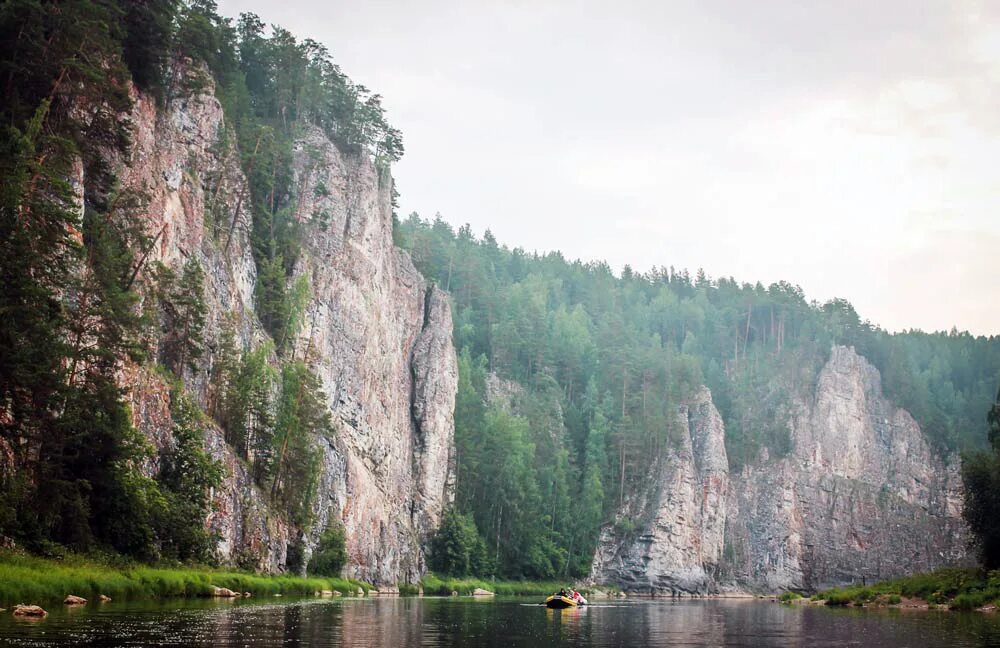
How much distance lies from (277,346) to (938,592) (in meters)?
56.7

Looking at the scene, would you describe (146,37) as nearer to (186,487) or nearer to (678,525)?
(186,487)

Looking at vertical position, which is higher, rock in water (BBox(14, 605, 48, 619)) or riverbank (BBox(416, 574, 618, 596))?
rock in water (BBox(14, 605, 48, 619))

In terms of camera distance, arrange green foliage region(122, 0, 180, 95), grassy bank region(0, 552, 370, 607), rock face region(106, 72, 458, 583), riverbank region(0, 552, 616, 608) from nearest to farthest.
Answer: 1. grassy bank region(0, 552, 370, 607)
2. riverbank region(0, 552, 616, 608)
3. green foliage region(122, 0, 180, 95)
4. rock face region(106, 72, 458, 583)

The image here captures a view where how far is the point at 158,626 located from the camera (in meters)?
26.4

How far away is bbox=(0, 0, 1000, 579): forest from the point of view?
4041 centimetres

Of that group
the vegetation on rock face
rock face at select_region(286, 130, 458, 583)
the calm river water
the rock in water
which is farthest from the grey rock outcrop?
the rock in water

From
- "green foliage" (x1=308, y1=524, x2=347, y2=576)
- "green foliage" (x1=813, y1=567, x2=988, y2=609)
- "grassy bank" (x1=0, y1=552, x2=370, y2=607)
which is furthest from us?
"green foliage" (x1=308, y1=524, x2=347, y2=576)

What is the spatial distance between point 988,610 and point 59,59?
60902 millimetres

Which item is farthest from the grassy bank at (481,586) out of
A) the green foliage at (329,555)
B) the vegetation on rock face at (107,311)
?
the vegetation on rock face at (107,311)

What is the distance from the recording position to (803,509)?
14062 centimetres

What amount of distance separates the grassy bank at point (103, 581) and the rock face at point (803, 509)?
75.7 meters

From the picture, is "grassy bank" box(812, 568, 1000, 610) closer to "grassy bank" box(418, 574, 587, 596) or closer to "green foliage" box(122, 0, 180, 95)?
"grassy bank" box(418, 574, 587, 596)

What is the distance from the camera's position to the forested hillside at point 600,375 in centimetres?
11406

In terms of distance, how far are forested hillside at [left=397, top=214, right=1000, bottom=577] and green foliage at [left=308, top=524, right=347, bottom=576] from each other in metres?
24.3
